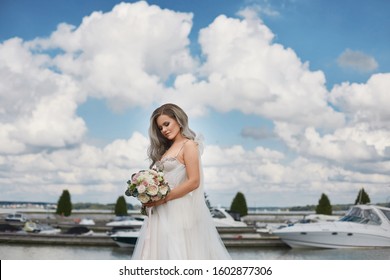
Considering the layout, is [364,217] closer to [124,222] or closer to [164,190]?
[124,222]

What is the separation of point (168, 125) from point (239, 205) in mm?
10377

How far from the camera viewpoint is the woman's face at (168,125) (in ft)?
9.44

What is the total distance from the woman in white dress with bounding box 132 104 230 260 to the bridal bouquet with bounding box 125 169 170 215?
72 mm

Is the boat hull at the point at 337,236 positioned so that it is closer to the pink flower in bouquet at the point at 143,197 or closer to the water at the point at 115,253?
the water at the point at 115,253

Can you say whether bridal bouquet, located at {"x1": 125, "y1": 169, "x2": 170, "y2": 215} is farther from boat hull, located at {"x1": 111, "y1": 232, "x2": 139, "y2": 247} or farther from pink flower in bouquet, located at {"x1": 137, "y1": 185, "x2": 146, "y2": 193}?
boat hull, located at {"x1": 111, "y1": 232, "x2": 139, "y2": 247}

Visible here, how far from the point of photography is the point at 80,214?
14.7 meters

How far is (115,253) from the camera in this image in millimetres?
10281

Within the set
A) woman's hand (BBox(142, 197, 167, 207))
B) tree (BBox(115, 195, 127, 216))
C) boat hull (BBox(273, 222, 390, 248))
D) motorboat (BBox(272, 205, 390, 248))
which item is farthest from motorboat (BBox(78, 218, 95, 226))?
woman's hand (BBox(142, 197, 167, 207))

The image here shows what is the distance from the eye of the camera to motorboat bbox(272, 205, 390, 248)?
899 centimetres

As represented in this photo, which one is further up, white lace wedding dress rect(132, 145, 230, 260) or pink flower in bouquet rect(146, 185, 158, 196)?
pink flower in bouquet rect(146, 185, 158, 196)
